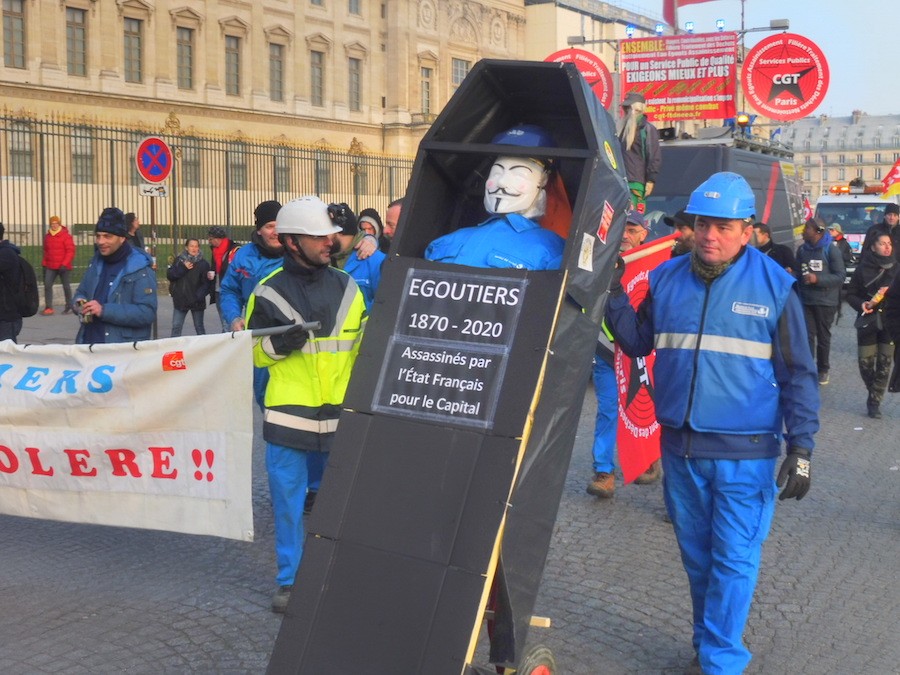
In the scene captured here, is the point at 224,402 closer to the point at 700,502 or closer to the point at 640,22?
the point at 700,502

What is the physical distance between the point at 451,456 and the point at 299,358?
1.85 metres

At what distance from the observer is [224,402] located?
555cm

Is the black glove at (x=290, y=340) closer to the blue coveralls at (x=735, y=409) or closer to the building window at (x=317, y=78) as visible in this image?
the blue coveralls at (x=735, y=409)

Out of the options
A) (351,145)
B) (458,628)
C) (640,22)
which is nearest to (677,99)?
(458,628)

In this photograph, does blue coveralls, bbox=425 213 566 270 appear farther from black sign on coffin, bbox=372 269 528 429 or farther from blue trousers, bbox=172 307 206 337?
blue trousers, bbox=172 307 206 337

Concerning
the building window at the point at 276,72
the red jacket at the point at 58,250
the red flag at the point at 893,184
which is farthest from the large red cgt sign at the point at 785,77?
the building window at the point at 276,72

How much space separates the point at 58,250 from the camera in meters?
21.8

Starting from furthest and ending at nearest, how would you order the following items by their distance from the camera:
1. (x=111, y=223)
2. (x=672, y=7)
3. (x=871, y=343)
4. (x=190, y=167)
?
(x=190, y=167) → (x=672, y=7) → (x=871, y=343) → (x=111, y=223)

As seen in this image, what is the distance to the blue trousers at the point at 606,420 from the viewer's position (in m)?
7.73

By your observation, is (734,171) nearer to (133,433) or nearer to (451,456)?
(133,433)

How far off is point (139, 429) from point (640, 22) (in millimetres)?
79949

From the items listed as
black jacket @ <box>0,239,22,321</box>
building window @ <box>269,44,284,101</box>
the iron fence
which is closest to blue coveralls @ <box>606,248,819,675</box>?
black jacket @ <box>0,239,22,321</box>

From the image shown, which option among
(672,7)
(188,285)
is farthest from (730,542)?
(672,7)

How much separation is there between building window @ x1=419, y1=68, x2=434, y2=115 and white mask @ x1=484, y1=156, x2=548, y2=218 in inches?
2371
